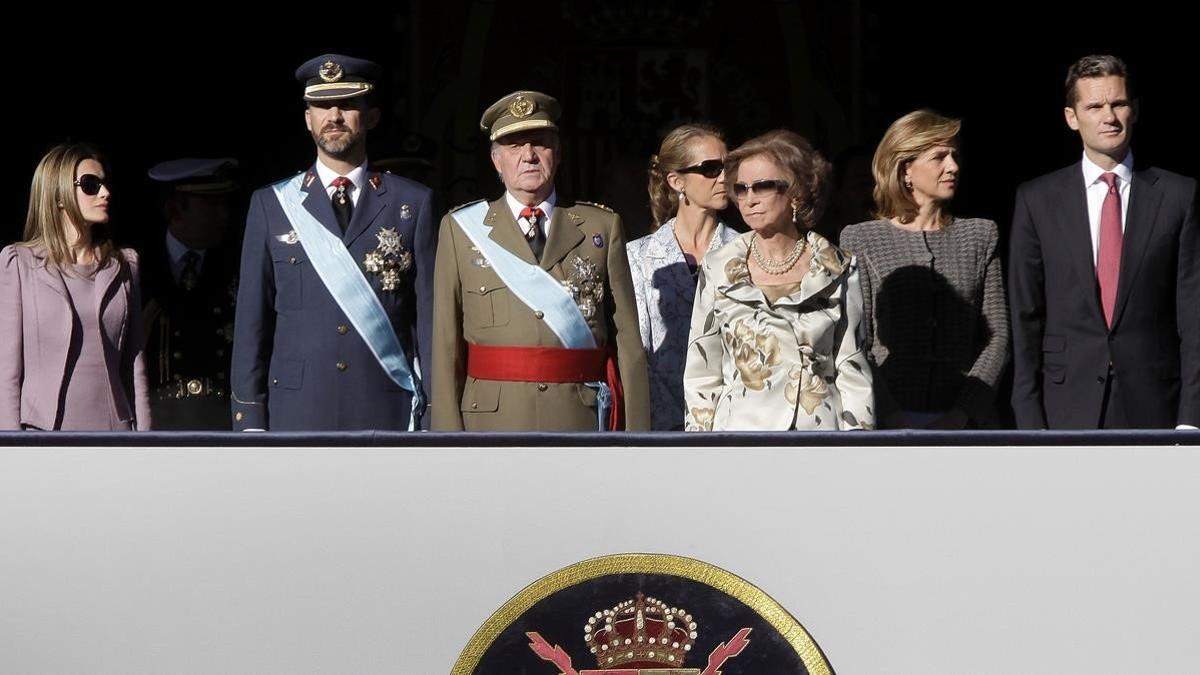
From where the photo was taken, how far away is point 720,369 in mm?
5160

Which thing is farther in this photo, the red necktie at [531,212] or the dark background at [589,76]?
the dark background at [589,76]

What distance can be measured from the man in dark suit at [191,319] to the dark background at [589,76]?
1052 millimetres

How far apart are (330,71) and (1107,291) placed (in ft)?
6.68

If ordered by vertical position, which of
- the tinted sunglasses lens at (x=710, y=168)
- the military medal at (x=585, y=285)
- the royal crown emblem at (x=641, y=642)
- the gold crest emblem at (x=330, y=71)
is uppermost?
the gold crest emblem at (x=330, y=71)

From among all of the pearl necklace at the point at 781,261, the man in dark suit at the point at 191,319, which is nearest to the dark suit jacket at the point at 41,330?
the man in dark suit at the point at 191,319

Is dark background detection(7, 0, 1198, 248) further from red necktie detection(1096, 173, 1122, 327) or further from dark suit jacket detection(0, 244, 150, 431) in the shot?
red necktie detection(1096, 173, 1122, 327)

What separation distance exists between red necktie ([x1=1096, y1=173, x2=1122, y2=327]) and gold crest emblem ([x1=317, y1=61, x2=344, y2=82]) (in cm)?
194

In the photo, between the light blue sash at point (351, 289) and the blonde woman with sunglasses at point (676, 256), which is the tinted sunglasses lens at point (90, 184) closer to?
the light blue sash at point (351, 289)

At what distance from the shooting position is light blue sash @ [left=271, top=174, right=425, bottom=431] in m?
5.48

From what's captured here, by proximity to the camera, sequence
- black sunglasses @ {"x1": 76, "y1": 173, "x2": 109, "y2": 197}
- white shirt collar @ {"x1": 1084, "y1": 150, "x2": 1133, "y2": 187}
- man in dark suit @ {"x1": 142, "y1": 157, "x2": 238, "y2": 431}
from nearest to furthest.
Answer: white shirt collar @ {"x1": 1084, "y1": 150, "x2": 1133, "y2": 187} < black sunglasses @ {"x1": 76, "y1": 173, "x2": 109, "y2": 197} < man in dark suit @ {"x1": 142, "y1": 157, "x2": 238, "y2": 431}

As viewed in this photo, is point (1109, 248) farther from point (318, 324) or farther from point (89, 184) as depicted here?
point (89, 184)

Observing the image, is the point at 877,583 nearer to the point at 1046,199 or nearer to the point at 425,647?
the point at 425,647

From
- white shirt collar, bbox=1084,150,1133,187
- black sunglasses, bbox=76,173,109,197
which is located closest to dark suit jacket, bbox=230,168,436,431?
black sunglasses, bbox=76,173,109,197

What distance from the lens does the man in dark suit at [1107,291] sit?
18.0 feet
